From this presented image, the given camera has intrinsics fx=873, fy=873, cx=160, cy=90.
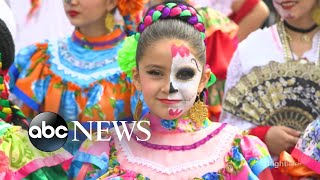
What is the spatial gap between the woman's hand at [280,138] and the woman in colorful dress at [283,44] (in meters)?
0.11

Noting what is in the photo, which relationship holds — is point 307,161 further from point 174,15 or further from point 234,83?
point 234,83

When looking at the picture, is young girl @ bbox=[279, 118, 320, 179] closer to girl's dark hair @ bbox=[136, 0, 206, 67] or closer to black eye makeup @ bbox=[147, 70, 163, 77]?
girl's dark hair @ bbox=[136, 0, 206, 67]

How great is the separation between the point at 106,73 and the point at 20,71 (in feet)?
1.44

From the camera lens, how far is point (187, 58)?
10.3 ft

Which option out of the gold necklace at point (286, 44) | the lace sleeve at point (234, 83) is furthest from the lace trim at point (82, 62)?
the gold necklace at point (286, 44)

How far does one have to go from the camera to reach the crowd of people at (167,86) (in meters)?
3.12

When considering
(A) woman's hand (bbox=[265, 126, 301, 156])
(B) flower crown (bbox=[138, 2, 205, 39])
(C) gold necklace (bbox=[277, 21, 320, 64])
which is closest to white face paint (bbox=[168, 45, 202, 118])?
(B) flower crown (bbox=[138, 2, 205, 39])

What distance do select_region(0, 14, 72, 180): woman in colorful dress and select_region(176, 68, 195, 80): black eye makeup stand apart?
20.8 inches

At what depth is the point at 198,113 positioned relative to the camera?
3.21m

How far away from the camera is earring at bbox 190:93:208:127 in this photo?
10.5 ft

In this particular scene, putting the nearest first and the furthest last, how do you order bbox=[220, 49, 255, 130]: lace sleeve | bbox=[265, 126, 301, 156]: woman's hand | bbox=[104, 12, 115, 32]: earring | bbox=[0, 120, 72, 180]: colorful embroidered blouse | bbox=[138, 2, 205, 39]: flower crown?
bbox=[0, 120, 72, 180]: colorful embroidered blouse, bbox=[138, 2, 205, 39]: flower crown, bbox=[265, 126, 301, 156]: woman's hand, bbox=[220, 49, 255, 130]: lace sleeve, bbox=[104, 12, 115, 32]: earring

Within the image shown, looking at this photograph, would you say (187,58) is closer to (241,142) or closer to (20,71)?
(241,142)

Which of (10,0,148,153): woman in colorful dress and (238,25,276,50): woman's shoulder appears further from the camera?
(238,25,276,50): woman's shoulder

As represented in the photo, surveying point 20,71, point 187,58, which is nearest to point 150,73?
point 187,58
